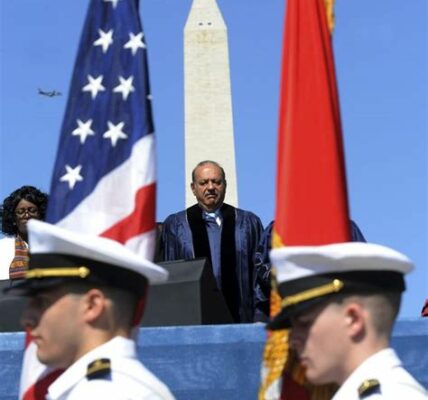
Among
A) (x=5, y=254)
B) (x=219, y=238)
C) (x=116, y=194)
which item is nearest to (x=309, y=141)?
(x=116, y=194)

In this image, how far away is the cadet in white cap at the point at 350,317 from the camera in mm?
3879

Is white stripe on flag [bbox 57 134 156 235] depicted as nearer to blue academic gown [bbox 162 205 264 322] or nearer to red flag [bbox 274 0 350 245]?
red flag [bbox 274 0 350 245]

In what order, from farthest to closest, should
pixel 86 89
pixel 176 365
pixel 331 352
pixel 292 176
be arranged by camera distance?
pixel 176 365 < pixel 86 89 < pixel 292 176 < pixel 331 352

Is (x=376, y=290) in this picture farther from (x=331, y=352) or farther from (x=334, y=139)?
(x=334, y=139)

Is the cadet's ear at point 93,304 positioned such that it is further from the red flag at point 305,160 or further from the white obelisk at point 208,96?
the white obelisk at point 208,96

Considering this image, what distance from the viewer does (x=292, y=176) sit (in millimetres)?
4898

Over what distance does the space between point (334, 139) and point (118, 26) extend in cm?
98

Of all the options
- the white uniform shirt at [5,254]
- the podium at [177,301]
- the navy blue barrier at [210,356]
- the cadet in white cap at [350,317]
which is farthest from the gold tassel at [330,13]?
the white uniform shirt at [5,254]

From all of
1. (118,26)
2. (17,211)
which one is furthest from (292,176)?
(17,211)

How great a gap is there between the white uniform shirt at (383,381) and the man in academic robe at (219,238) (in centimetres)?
469

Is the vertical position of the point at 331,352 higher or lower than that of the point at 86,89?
lower

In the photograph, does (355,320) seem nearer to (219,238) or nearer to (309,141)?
(309,141)

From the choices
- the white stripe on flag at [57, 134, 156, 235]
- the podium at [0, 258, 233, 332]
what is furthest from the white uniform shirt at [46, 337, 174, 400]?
the podium at [0, 258, 233, 332]

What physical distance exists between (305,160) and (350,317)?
1149 millimetres
